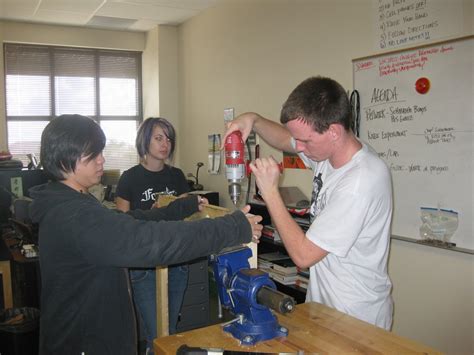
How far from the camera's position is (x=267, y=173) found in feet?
4.66

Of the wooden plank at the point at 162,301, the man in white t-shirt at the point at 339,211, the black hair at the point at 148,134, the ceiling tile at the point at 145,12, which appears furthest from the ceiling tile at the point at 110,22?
the man in white t-shirt at the point at 339,211

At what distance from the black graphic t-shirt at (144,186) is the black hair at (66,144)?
1321 millimetres

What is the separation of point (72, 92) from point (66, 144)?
4820 mm

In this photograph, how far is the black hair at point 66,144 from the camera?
1.32m

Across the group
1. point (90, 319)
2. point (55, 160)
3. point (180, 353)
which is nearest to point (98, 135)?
point (55, 160)

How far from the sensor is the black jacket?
1186 mm

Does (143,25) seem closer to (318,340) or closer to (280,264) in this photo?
(280,264)

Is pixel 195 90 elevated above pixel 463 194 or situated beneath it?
elevated above

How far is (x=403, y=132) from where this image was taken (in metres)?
2.65

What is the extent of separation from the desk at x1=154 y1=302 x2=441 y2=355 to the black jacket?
0.71ft

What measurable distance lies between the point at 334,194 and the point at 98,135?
0.79 m

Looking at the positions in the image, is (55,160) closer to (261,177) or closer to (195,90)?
(261,177)

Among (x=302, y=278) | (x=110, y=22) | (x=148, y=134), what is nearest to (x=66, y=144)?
(x=148, y=134)

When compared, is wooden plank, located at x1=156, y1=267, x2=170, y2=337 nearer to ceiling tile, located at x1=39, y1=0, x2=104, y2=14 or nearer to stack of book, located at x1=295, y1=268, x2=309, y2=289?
stack of book, located at x1=295, y1=268, x2=309, y2=289
